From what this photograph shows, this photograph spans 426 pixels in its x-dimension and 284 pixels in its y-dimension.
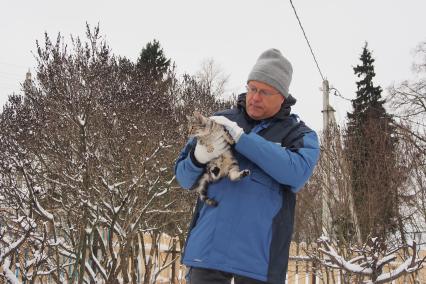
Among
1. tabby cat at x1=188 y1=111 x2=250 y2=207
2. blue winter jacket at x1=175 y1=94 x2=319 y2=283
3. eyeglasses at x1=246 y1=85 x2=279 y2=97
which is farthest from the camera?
eyeglasses at x1=246 y1=85 x2=279 y2=97

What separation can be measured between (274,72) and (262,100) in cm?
13

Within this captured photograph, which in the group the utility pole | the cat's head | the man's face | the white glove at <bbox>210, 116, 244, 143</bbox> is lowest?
the white glove at <bbox>210, 116, 244, 143</bbox>

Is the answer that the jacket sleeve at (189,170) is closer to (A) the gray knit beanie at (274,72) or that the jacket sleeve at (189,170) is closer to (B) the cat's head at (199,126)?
(B) the cat's head at (199,126)

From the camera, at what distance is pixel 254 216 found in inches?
57.1

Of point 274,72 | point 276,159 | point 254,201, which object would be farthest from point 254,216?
point 274,72

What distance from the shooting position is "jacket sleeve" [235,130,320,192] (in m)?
1.43

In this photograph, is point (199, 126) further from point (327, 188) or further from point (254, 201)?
point (327, 188)

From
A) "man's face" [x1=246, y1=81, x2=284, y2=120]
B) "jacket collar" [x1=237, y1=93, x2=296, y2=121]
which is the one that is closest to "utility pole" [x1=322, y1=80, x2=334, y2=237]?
"jacket collar" [x1=237, y1=93, x2=296, y2=121]

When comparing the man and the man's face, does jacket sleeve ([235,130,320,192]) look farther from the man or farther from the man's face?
the man's face

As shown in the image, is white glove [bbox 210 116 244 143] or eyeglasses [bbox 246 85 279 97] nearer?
white glove [bbox 210 116 244 143]

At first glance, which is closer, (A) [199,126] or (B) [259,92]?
(B) [259,92]

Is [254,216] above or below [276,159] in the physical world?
below

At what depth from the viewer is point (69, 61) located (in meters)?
7.29

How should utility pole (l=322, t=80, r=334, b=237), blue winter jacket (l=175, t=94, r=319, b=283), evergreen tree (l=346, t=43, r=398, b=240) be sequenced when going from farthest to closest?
1. utility pole (l=322, t=80, r=334, b=237)
2. evergreen tree (l=346, t=43, r=398, b=240)
3. blue winter jacket (l=175, t=94, r=319, b=283)
